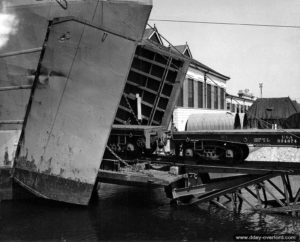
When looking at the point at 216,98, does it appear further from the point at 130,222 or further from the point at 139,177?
the point at 130,222

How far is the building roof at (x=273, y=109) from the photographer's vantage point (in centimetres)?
3212

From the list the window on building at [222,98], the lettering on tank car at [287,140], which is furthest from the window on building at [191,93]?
A: the lettering on tank car at [287,140]

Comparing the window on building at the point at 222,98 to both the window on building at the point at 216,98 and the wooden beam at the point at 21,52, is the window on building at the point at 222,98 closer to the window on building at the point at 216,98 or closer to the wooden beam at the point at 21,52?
the window on building at the point at 216,98

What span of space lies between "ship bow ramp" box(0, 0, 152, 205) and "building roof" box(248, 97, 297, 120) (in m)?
24.8

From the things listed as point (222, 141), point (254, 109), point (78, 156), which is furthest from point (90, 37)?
point (254, 109)

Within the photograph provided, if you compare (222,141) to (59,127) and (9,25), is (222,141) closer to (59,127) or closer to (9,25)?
(59,127)

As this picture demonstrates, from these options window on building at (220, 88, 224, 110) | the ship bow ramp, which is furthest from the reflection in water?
window on building at (220, 88, 224, 110)

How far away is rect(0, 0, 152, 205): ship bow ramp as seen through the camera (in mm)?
8555

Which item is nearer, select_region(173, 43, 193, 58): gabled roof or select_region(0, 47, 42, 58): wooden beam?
select_region(0, 47, 42, 58): wooden beam

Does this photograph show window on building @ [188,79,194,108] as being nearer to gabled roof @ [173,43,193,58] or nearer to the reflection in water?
gabled roof @ [173,43,193,58]

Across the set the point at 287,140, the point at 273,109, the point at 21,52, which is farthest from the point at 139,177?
the point at 273,109

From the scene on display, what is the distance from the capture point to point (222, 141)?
31.3 feet

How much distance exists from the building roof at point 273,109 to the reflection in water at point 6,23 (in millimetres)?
25729

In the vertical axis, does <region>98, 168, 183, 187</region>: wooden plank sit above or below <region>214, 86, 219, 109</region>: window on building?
below
